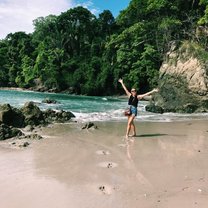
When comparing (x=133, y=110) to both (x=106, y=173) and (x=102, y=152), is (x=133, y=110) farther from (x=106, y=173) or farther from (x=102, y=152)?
(x=106, y=173)

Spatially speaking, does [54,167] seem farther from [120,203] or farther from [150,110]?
[150,110]

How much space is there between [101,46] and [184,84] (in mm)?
38438

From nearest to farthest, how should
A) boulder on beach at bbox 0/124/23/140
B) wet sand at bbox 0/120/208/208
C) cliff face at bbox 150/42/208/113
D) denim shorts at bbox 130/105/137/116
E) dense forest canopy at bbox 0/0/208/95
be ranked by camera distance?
wet sand at bbox 0/120/208/208, boulder on beach at bbox 0/124/23/140, denim shorts at bbox 130/105/137/116, cliff face at bbox 150/42/208/113, dense forest canopy at bbox 0/0/208/95

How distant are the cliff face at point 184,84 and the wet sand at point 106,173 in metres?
14.2

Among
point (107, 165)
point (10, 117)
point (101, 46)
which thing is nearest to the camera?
point (107, 165)

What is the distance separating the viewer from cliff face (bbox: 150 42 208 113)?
25125mm

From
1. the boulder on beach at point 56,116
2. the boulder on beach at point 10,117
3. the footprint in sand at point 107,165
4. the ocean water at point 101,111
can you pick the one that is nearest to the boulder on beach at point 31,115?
the boulder on beach at point 10,117

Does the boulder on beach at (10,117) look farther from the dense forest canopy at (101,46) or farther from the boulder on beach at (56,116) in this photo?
the dense forest canopy at (101,46)

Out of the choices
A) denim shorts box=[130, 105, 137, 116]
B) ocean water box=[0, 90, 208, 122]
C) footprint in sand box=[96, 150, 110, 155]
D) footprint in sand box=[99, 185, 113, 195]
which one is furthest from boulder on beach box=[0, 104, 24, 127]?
footprint in sand box=[99, 185, 113, 195]

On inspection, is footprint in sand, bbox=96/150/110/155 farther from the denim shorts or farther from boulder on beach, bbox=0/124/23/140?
boulder on beach, bbox=0/124/23/140

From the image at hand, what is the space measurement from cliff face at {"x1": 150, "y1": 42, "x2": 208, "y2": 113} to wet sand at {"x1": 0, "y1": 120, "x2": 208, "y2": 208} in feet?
46.4

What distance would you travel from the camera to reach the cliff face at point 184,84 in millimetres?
25125

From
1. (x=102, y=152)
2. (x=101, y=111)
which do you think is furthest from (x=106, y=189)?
(x=101, y=111)

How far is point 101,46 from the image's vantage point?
63.7 m
